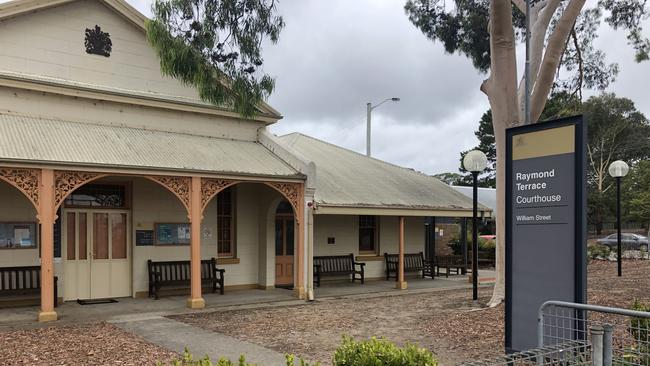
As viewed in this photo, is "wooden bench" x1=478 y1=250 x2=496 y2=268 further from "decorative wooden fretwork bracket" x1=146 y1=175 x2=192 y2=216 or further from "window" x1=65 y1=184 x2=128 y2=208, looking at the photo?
"window" x1=65 y1=184 x2=128 y2=208

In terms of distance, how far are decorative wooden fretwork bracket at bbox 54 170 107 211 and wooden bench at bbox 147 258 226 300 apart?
3458 millimetres

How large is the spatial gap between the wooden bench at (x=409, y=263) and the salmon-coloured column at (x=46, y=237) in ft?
35.5

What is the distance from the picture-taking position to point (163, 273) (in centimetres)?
1384

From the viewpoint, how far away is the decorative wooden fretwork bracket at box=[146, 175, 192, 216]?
464 inches

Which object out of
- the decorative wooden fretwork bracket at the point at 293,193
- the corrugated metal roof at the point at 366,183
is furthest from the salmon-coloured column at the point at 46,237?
the corrugated metal roof at the point at 366,183

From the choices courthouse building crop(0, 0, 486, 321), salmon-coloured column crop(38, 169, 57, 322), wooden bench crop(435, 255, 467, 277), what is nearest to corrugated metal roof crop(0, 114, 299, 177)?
courthouse building crop(0, 0, 486, 321)

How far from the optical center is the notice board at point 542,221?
5477mm

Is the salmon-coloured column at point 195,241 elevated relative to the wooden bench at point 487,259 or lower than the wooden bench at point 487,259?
elevated

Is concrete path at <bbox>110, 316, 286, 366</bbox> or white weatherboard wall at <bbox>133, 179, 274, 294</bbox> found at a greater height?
white weatherboard wall at <bbox>133, 179, 274, 294</bbox>

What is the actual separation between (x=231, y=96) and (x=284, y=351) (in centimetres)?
649

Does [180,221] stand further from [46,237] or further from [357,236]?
[357,236]

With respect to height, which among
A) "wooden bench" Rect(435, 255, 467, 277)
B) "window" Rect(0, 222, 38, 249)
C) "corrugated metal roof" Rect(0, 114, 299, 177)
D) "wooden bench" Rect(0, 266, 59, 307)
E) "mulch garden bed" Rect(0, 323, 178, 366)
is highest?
"corrugated metal roof" Rect(0, 114, 299, 177)

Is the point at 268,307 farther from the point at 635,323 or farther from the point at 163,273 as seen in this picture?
the point at 635,323

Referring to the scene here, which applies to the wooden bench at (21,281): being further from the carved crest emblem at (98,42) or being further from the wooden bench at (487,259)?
the wooden bench at (487,259)
